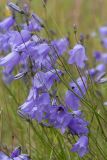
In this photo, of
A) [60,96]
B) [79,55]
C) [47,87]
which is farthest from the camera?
[60,96]

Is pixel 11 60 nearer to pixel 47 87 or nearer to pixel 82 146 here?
pixel 47 87

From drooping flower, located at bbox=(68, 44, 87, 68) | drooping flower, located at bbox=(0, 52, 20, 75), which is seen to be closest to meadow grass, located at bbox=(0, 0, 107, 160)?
drooping flower, located at bbox=(68, 44, 87, 68)

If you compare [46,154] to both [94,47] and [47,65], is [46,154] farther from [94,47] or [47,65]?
[94,47]

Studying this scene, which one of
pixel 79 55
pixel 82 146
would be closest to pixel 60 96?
pixel 79 55

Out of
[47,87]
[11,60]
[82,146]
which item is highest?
[11,60]

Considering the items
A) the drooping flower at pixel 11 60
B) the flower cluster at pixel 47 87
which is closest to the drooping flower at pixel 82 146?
the flower cluster at pixel 47 87

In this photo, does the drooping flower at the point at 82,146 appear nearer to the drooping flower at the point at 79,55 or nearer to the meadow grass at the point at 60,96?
the meadow grass at the point at 60,96

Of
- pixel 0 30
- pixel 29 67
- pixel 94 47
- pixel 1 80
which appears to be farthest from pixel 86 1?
pixel 29 67

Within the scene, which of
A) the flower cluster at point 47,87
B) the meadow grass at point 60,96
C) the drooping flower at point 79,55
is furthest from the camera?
the meadow grass at point 60,96

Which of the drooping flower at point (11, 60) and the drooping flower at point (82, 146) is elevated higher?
the drooping flower at point (11, 60)

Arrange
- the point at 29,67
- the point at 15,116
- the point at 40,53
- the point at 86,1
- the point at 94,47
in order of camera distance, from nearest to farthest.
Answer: the point at 40,53 → the point at 29,67 → the point at 15,116 → the point at 94,47 → the point at 86,1

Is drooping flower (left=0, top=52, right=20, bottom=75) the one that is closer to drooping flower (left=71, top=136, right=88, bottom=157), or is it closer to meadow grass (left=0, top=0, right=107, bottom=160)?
meadow grass (left=0, top=0, right=107, bottom=160)
